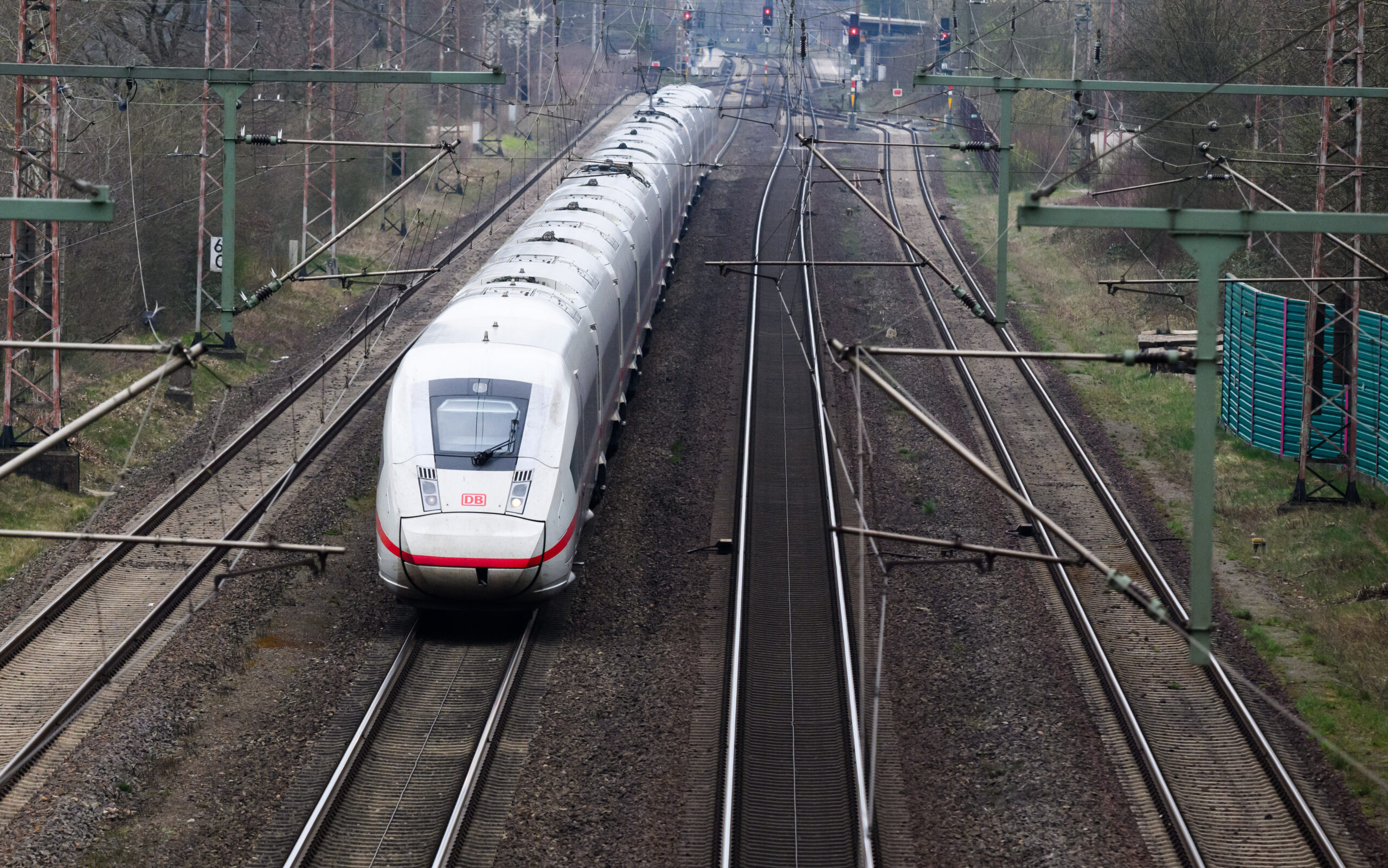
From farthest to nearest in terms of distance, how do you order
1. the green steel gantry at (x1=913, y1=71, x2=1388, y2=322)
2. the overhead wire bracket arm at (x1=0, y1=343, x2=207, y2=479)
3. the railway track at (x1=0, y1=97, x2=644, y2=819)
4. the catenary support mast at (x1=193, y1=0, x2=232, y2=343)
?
1. the catenary support mast at (x1=193, y1=0, x2=232, y2=343)
2. the green steel gantry at (x1=913, y1=71, x2=1388, y2=322)
3. the railway track at (x1=0, y1=97, x2=644, y2=819)
4. the overhead wire bracket arm at (x1=0, y1=343, x2=207, y2=479)

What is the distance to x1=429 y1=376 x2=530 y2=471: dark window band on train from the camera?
46.1 ft

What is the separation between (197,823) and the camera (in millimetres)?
11023

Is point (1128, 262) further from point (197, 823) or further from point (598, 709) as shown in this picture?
point (197, 823)

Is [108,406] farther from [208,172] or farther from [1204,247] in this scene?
[208,172]

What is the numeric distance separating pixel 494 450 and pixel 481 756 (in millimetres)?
3408

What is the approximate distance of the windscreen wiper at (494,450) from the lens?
45.9 ft

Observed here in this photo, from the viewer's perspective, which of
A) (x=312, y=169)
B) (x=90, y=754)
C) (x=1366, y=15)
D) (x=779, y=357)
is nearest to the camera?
(x=90, y=754)

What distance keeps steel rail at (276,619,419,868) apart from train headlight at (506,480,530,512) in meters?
1.96

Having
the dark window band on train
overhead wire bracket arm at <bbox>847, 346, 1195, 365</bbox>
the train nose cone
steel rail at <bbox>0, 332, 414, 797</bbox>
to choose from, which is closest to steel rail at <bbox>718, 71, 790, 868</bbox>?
the train nose cone

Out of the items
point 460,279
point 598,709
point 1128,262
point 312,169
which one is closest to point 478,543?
point 598,709

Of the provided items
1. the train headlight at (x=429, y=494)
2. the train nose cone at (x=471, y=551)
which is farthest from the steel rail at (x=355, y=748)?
the train headlight at (x=429, y=494)

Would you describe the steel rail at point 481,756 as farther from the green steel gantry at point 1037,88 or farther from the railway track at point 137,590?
the green steel gantry at point 1037,88

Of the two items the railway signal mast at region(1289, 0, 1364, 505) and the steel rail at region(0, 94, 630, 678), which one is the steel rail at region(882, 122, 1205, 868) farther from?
the steel rail at region(0, 94, 630, 678)

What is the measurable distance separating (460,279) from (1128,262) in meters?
17.7
